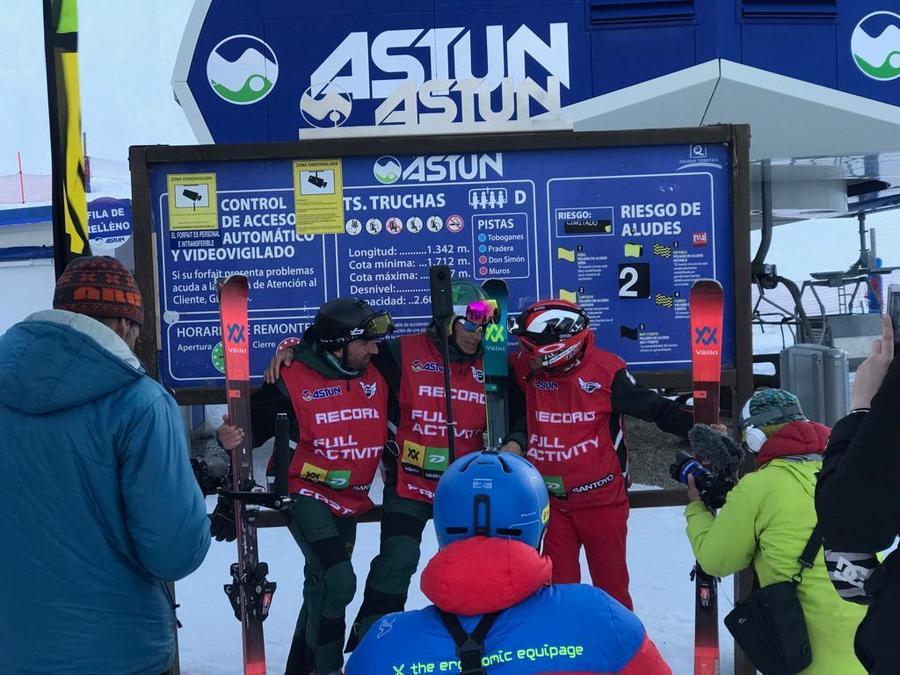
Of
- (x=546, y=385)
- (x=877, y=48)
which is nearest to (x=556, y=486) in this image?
(x=546, y=385)

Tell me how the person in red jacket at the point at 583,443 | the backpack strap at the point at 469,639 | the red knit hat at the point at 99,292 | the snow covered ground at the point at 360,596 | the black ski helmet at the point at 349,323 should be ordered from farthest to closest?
the snow covered ground at the point at 360,596 < the person in red jacket at the point at 583,443 < the black ski helmet at the point at 349,323 < the red knit hat at the point at 99,292 < the backpack strap at the point at 469,639

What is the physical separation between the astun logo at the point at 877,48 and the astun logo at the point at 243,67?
5.91 m

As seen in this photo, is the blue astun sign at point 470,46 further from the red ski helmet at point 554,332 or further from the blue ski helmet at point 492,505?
the blue ski helmet at point 492,505

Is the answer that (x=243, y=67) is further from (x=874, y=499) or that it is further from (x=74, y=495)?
(x=874, y=499)

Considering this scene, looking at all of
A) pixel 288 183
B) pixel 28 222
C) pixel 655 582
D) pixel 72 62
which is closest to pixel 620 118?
pixel 655 582

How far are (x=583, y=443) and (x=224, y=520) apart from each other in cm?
141

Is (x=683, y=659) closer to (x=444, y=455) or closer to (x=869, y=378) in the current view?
(x=444, y=455)

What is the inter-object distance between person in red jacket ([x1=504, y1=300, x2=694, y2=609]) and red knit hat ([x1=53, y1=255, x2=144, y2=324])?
5.46 ft

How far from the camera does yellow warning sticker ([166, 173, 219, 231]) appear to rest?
390 centimetres

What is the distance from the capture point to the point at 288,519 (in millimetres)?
3488

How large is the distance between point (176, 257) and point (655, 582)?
11.1 feet

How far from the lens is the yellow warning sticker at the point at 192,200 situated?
3.90 meters

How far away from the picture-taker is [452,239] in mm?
3953

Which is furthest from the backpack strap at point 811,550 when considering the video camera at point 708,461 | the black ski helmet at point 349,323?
the black ski helmet at point 349,323
